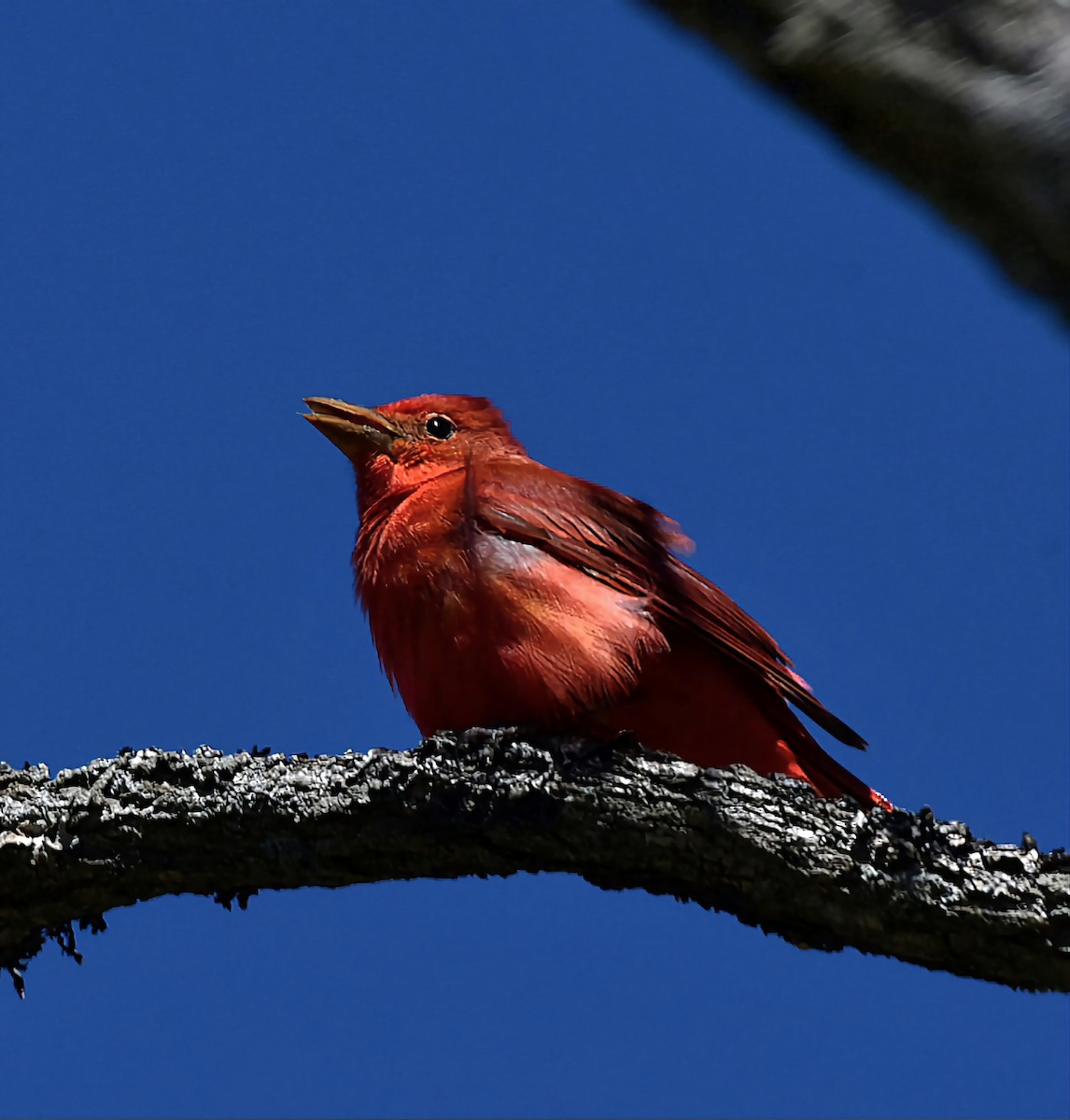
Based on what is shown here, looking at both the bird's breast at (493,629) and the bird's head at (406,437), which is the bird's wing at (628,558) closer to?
the bird's breast at (493,629)

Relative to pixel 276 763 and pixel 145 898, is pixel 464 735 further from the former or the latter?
pixel 145 898

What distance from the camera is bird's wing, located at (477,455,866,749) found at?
603 cm

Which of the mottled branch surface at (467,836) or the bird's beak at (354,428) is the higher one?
the bird's beak at (354,428)

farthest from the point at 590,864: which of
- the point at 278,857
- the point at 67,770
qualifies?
the point at 67,770

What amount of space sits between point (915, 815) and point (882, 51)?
10.9ft

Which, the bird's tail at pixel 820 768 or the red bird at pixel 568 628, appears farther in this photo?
the bird's tail at pixel 820 768

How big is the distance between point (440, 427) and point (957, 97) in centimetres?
536

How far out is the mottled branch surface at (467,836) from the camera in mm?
4707

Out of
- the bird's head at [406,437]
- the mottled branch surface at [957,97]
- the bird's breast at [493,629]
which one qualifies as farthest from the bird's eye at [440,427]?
the mottled branch surface at [957,97]

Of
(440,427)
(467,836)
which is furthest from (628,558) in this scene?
(467,836)

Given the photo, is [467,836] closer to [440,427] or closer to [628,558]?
[628,558]

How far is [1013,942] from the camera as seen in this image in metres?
4.54

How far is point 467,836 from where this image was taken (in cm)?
489

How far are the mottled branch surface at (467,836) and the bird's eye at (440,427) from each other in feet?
7.88
